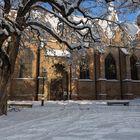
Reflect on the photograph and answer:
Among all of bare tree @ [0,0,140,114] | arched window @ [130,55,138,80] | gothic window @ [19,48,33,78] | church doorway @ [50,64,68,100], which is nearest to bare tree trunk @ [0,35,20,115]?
bare tree @ [0,0,140,114]

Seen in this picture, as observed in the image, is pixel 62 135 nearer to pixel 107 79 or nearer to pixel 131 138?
pixel 131 138

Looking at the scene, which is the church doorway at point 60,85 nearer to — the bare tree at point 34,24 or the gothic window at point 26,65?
the gothic window at point 26,65

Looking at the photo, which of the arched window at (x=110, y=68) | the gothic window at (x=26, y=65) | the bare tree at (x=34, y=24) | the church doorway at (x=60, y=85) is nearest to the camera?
the bare tree at (x=34, y=24)

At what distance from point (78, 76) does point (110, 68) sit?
14.4ft

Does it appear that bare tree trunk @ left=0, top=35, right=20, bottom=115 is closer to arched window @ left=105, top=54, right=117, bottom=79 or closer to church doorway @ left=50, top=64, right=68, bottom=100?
church doorway @ left=50, top=64, right=68, bottom=100

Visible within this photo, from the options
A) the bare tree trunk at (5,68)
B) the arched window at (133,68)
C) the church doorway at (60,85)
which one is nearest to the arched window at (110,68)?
the arched window at (133,68)

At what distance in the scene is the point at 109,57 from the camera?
33.9 m

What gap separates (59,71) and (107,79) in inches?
233

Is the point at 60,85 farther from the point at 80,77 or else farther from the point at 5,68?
the point at 5,68

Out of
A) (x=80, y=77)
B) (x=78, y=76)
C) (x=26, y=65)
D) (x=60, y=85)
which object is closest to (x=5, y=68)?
(x=26, y=65)

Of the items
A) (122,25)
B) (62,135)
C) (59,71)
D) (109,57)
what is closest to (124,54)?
(109,57)

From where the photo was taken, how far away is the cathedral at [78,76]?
29906 mm

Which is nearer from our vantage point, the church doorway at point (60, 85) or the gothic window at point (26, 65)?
the gothic window at point (26, 65)

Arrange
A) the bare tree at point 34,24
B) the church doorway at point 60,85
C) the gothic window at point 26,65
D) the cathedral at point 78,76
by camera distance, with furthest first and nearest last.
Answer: the church doorway at point 60,85
the gothic window at point 26,65
the cathedral at point 78,76
the bare tree at point 34,24
